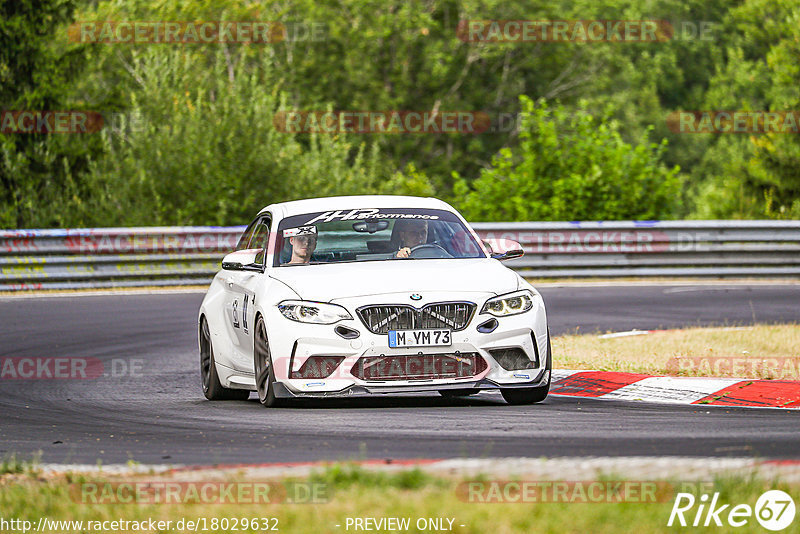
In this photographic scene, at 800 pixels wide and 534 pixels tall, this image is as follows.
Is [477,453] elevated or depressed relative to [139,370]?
elevated

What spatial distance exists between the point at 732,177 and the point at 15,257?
22.8m

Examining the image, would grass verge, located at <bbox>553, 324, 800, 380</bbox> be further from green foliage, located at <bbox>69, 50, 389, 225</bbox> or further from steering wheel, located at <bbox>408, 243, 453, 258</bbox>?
green foliage, located at <bbox>69, 50, 389, 225</bbox>

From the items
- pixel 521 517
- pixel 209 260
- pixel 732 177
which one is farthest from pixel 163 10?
pixel 521 517

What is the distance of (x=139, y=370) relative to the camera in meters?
13.2

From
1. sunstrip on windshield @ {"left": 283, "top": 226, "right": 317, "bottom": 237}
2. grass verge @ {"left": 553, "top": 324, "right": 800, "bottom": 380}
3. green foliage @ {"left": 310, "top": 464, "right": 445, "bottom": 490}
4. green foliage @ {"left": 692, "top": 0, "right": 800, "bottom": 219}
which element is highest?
green foliage @ {"left": 310, "top": 464, "right": 445, "bottom": 490}

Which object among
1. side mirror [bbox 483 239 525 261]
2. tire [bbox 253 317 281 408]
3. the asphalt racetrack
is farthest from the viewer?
side mirror [bbox 483 239 525 261]

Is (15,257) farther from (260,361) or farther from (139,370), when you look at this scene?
(260,361)

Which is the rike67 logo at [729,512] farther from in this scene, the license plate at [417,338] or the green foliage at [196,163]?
the green foliage at [196,163]

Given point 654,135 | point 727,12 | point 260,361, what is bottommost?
point 654,135

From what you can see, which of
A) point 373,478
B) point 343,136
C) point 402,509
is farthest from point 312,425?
point 343,136

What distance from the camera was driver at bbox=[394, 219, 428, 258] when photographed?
1027 centimetres

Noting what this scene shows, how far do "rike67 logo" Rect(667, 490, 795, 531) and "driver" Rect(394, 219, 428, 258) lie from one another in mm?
5001

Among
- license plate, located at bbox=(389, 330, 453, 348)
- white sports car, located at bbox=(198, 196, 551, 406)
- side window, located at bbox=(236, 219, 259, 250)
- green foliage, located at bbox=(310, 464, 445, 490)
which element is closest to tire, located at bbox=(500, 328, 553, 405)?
white sports car, located at bbox=(198, 196, 551, 406)

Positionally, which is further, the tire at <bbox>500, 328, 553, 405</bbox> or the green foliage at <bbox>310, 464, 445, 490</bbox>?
the tire at <bbox>500, 328, 553, 405</bbox>
